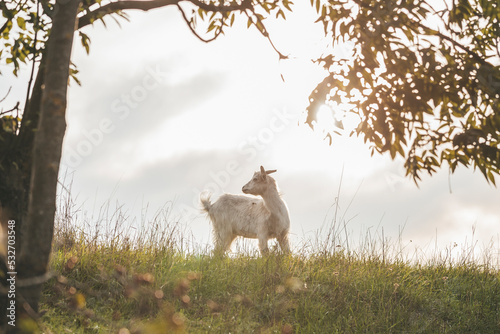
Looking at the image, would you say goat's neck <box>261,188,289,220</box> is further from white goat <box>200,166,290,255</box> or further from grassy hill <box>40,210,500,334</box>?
grassy hill <box>40,210,500,334</box>

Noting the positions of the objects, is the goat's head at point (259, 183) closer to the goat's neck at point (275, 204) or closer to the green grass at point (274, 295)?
the goat's neck at point (275, 204)

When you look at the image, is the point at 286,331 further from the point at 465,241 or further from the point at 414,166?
the point at 465,241

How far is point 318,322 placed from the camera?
6699 mm

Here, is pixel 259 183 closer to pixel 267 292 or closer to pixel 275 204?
pixel 275 204

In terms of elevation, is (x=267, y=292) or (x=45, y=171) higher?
(x=45, y=171)

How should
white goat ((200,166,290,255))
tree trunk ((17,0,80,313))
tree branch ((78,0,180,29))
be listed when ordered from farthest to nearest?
1. white goat ((200,166,290,255))
2. tree branch ((78,0,180,29))
3. tree trunk ((17,0,80,313))

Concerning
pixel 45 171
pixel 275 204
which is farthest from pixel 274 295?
pixel 45 171

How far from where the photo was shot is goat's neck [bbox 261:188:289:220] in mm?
10875

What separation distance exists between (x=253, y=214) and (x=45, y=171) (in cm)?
774

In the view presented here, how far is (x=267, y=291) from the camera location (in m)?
7.28

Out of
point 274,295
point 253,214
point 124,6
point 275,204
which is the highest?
point 124,6

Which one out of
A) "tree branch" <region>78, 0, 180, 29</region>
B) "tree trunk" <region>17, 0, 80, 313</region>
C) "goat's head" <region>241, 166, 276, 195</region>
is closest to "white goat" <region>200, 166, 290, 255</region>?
"goat's head" <region>241, 166, 276, 195</region>

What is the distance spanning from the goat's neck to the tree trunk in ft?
23.1

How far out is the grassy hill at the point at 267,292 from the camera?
6.43 metres
